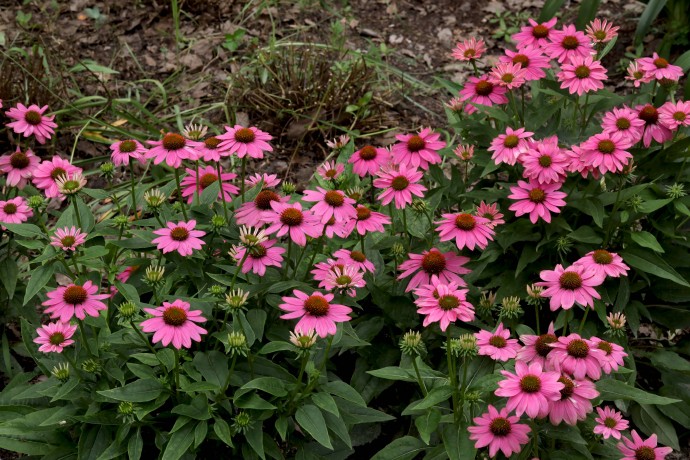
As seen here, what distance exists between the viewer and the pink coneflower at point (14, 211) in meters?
2.48

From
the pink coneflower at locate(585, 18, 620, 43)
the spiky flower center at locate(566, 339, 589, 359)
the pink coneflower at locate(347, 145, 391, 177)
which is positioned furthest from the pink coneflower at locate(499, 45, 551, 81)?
the spiky flower center at locate(566, 339, 589, 359)

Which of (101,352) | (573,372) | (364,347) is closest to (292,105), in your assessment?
(364,347)

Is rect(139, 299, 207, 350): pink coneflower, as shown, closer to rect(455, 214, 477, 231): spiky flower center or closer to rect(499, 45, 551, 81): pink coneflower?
rect(455, 214, 477, 231): spiky flower center

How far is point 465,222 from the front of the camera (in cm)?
234

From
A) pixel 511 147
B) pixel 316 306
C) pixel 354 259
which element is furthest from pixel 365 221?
pixel 511 147

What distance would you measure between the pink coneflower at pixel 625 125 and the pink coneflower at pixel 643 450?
3.04ft

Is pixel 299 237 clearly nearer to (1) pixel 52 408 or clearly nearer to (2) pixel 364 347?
(2) pixel 364 347

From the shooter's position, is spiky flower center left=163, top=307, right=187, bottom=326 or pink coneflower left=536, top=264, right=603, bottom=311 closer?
spiky flower center left=163, top=307, right=187, bottom=326

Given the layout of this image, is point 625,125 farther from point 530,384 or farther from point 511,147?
point 530,384

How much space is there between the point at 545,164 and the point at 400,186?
1.48ft

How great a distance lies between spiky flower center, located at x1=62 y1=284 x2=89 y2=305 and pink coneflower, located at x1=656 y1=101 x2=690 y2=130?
1.83 m

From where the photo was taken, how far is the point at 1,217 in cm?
249

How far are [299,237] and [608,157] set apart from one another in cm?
96

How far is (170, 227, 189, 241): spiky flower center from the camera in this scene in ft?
7.27
